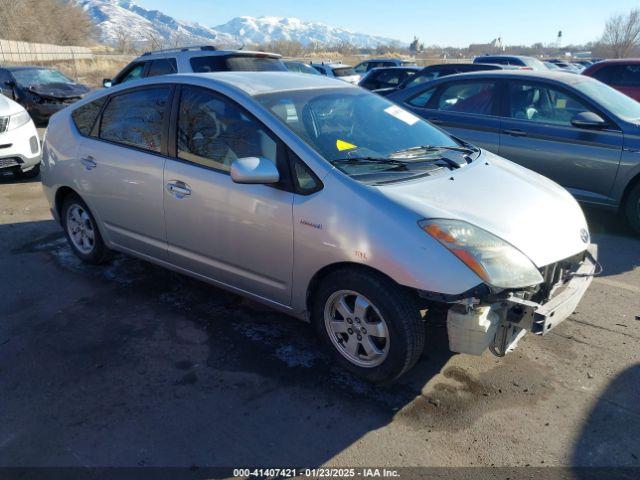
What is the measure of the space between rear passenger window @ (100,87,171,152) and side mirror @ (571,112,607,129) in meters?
4.23

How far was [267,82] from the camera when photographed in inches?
148

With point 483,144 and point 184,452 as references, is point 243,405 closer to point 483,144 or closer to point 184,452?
point 184,452

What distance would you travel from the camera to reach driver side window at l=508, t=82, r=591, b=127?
5.87 m

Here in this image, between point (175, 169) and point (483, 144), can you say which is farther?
point (483, 144)

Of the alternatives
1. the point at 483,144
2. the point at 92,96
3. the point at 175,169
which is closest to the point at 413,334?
the point at 175,169

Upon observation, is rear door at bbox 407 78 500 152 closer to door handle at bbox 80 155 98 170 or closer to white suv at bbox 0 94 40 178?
door handle at bbox 80 155 98 170

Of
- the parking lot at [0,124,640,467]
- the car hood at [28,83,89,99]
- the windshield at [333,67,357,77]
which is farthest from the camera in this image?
the windshield at [333,67,357,77]

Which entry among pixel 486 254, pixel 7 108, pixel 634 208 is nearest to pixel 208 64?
pixel 7 108

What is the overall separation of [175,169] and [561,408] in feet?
9.34

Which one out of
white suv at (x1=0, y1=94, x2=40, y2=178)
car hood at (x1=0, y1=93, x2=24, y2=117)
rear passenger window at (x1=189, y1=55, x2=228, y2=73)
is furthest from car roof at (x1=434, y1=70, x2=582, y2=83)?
car hood at (x1=0, y1=93, x2=24, y2=117)

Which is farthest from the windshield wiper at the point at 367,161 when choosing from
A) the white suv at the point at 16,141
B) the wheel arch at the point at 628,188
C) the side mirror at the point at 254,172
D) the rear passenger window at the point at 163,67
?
the white suv at the point at 16,141

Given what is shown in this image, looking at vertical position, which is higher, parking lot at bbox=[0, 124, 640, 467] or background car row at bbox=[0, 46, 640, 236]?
background car row at bbox=[0, 46, 640, 236]

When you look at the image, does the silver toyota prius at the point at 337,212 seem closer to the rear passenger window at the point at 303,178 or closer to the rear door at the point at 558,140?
the rear passenger window at the point at 303,178

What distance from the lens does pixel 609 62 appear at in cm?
1032
